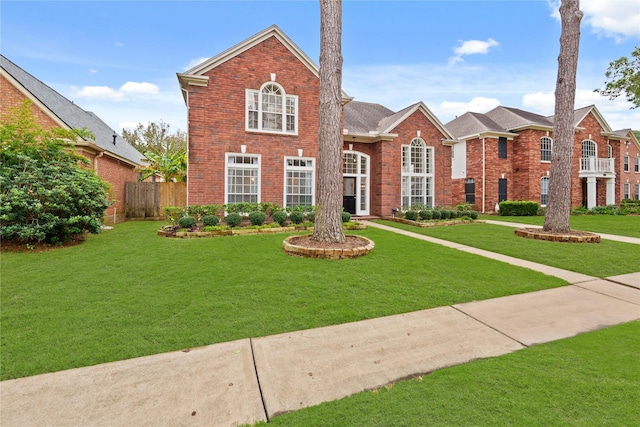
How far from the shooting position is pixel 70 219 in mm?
7469

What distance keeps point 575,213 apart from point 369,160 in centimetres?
1630

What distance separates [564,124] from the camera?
31.8 ft

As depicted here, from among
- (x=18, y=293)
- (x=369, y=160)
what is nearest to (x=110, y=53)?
(x=369, y=160)

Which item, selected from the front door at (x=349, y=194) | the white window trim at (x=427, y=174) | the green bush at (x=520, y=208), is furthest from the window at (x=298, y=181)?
the green bush at (x=520, y=208)

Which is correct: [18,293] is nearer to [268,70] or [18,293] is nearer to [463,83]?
[268,70]

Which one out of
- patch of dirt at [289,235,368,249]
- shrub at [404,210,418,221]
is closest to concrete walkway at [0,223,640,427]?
patch of dirt at [289,235,368,249]

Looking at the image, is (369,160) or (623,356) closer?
(623,356)

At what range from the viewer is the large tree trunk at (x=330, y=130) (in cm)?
708

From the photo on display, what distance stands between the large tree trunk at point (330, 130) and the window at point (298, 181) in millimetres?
6117

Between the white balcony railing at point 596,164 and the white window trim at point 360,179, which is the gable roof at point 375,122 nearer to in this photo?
the white window trim at point 360,179

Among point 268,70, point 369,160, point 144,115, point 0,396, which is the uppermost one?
point 144,115

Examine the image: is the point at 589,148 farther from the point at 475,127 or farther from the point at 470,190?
the point at 470,190

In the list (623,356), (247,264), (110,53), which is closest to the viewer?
(623,356)

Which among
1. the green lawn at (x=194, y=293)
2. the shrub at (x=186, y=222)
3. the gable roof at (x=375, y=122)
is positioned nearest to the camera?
the green lawn at (x=194, y=293)
